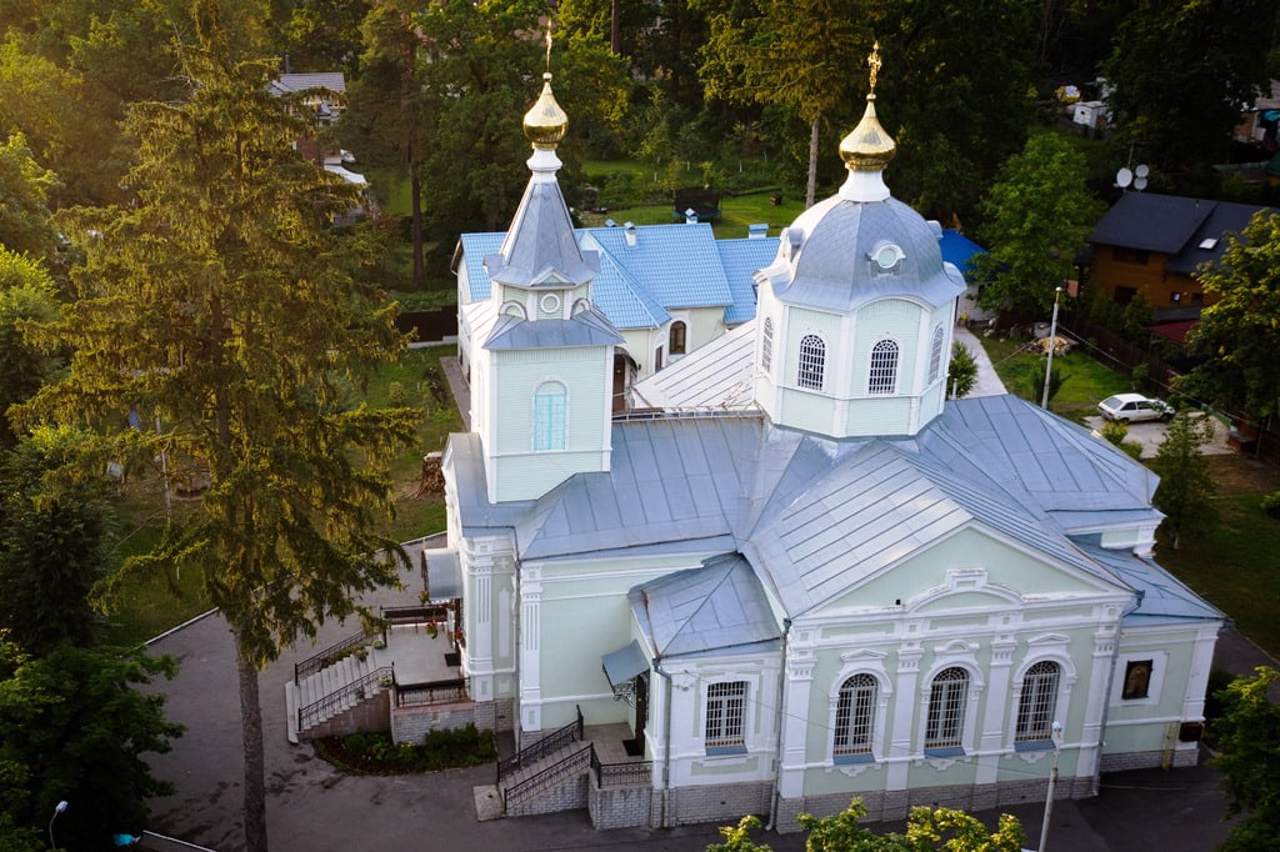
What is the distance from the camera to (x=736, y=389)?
34.3 m

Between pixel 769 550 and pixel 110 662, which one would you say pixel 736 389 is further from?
pixel 110 662

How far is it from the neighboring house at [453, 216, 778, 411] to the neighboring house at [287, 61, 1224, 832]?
49.3 ft

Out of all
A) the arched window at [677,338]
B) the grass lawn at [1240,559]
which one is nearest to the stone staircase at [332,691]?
the arched window at [677,338]

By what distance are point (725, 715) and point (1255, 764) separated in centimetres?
902

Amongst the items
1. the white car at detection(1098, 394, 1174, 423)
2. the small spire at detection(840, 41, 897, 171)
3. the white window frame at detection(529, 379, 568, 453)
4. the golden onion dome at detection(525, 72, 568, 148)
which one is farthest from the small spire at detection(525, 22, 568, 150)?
the white car at detection(1098, 394, 1174, 423)

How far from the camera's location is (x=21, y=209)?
138 ft

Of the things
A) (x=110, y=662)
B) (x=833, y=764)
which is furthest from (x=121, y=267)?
(x=833, y=764)

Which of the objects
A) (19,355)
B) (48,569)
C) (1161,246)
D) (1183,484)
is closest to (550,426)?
(48,569)

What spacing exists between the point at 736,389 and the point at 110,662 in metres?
16.0

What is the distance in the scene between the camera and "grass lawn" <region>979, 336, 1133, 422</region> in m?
45.4

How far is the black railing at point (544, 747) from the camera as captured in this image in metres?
27.3

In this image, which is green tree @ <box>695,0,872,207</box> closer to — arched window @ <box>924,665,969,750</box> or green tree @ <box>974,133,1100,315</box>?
green tree @ <box>974,133,1100,315</box>

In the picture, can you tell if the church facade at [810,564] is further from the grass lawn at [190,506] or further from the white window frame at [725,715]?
the grass lawn at [190,506]

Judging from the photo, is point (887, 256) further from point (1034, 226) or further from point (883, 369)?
point (1034, 226)
